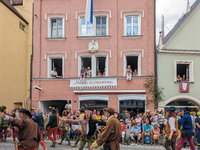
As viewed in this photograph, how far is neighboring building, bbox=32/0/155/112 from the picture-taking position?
2031 centimetres

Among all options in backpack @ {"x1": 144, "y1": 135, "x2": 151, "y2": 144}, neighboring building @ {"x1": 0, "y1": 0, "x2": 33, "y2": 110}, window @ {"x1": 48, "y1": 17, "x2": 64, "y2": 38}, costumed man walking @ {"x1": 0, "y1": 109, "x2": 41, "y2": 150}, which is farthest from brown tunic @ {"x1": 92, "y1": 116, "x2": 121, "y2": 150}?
neighboring building @ {"x1": 0, "y1": 0, "x2": 33, "y2": 110}

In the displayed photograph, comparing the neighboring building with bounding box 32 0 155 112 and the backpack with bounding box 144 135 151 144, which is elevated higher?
the neighboring building with bounding box 32 0 155 112

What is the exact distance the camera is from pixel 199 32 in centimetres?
2069

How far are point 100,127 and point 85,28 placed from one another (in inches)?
522


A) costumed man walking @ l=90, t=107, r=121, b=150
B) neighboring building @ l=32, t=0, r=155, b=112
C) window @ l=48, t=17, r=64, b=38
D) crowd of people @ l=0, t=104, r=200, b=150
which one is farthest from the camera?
window @ l=48, t=17, r=64, b=38

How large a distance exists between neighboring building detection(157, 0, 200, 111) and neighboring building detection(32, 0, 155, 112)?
105cm

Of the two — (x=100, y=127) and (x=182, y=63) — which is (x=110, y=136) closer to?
(x=100, y=127)

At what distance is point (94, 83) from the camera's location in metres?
20.5

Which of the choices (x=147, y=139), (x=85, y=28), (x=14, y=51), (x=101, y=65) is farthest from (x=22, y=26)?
(x=147, y=139)

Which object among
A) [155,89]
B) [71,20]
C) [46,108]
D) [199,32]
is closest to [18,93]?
[46,108]

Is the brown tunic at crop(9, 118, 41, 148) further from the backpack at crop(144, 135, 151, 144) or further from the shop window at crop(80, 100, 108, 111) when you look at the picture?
the shop window at crop(80, 100, 108, 111)

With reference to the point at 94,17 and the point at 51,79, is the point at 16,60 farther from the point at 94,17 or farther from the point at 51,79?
the point at 94,17

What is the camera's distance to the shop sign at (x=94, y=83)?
2033 centimetres

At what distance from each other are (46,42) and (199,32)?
39.9 feet
